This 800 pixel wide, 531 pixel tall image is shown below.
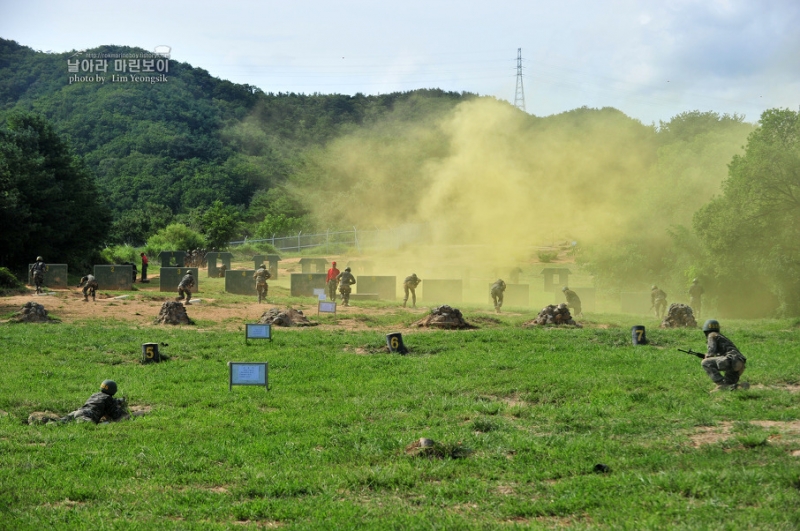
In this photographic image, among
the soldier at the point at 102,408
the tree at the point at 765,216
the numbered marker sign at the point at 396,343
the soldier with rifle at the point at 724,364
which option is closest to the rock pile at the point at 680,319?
the numbered marker sign at the point at 396,343

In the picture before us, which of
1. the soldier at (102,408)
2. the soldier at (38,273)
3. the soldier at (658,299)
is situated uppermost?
the soldier at (38,273)

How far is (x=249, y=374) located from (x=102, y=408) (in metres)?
3.11

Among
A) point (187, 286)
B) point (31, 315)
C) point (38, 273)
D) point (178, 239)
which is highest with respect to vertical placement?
point (178, 239)

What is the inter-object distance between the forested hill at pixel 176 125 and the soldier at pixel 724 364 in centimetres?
7449

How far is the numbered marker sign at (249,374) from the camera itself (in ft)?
53.8

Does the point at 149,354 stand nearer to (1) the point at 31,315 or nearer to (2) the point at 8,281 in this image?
(1) the point at 31,315

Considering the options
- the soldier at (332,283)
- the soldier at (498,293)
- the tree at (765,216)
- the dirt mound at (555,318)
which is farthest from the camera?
the tree at (765,216)

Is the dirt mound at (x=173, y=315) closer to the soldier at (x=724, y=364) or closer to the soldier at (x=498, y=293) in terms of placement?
the soldier at (x=498, y=293)

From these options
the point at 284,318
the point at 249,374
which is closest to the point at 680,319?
the point at 284,318

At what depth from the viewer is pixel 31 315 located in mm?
27578

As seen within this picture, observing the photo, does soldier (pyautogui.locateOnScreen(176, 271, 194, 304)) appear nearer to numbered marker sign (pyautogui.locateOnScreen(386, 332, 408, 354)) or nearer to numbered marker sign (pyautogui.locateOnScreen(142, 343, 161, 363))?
numbered marker sign (pyautogui.locateOnScreen(142, 343, 161, 363))

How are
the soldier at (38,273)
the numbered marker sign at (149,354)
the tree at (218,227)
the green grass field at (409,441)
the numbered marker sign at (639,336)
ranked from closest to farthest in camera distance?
1. the green grass field at (409,441)
2. the numbered marker sign at (149,354)
3. the numbered marker sign at (639,336)
4. the soldier at (38,273)
5. the tree at (218,227)

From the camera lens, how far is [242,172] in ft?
364

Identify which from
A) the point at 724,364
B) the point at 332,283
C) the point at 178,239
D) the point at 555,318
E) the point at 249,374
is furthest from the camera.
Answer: the point at 178,239
